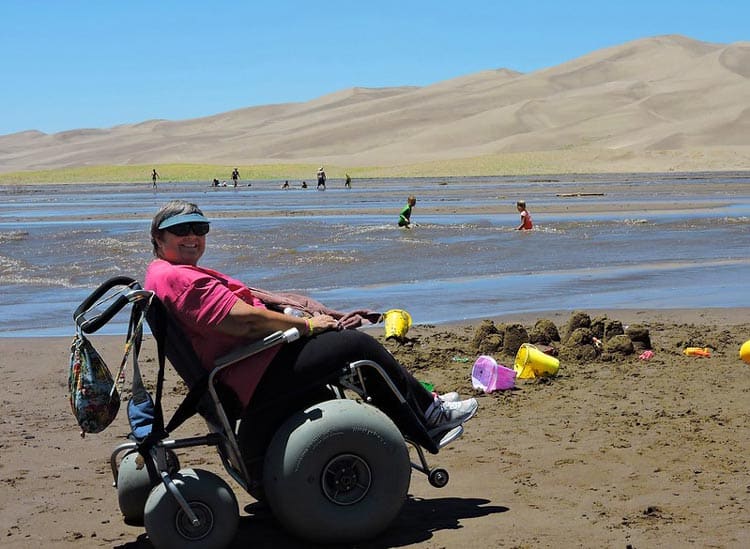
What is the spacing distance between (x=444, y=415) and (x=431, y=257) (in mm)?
13606

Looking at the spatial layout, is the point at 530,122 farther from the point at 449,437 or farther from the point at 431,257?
the point at 449,437

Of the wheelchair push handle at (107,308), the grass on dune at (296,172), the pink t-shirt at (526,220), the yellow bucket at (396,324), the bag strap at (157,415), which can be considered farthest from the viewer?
the grass on dune at (296,172)

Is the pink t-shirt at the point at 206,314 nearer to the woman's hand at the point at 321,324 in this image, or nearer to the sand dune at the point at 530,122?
the woman's hand at the point at 321,324

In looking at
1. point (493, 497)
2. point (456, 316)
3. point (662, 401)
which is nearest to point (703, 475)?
point (493, 497)

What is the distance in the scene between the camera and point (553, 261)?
17.7 m

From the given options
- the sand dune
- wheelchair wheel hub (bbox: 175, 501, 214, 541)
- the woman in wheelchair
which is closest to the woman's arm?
the woman in wheelchair

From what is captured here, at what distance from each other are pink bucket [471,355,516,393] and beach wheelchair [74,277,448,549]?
276 cm

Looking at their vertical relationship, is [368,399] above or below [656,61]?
below

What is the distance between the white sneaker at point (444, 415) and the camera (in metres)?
5.25

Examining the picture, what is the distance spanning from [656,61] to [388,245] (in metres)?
169

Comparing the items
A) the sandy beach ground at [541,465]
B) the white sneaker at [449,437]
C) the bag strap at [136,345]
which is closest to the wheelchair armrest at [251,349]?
the bag strap at [136,345]

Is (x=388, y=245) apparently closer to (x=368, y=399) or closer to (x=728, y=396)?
(x=728, y=396)

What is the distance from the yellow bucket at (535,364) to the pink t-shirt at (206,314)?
139 inches

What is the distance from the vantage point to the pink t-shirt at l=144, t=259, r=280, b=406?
15.5 ft
